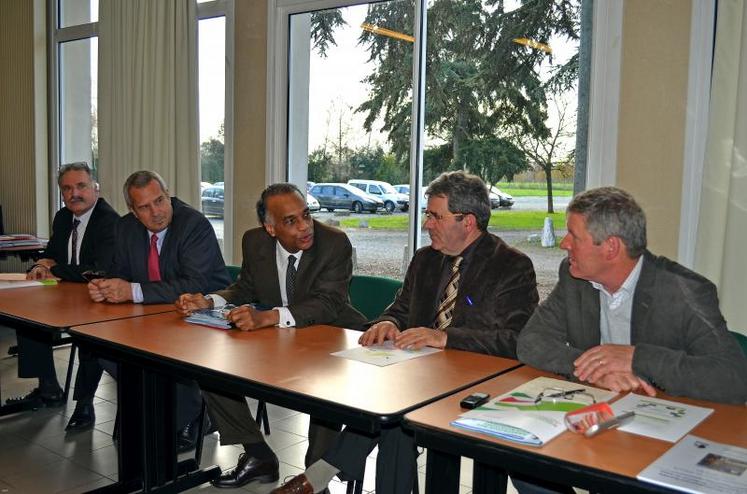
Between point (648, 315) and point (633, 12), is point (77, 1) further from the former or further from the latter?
point (648, 315)

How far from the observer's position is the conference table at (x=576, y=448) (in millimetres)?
1446

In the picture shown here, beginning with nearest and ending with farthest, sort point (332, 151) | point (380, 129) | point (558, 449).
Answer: point (558, 449) < point (380, 129) < point (332, 151)

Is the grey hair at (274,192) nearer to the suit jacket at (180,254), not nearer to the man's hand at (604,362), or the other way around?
the suit jacket at (180,254)

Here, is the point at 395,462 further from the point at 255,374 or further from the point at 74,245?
the point at 74,245

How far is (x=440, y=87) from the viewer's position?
4.23 meters

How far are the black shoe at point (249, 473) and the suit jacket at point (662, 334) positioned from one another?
4.79ft

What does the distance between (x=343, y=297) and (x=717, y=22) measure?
2.02 meters

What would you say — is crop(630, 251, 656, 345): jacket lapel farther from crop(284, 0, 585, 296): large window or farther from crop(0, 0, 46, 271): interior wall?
crop(0, 0, 46, 271): interior wall

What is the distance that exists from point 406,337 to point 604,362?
70cm

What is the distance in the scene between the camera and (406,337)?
97.0 inches

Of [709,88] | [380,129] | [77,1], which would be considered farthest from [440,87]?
[77,1]

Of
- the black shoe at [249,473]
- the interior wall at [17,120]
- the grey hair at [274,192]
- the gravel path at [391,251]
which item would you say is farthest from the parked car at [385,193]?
the interior wall at [17,120]

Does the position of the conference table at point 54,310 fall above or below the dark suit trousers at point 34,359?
above

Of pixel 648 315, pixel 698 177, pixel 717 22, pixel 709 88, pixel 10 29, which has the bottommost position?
pixel 648 315
